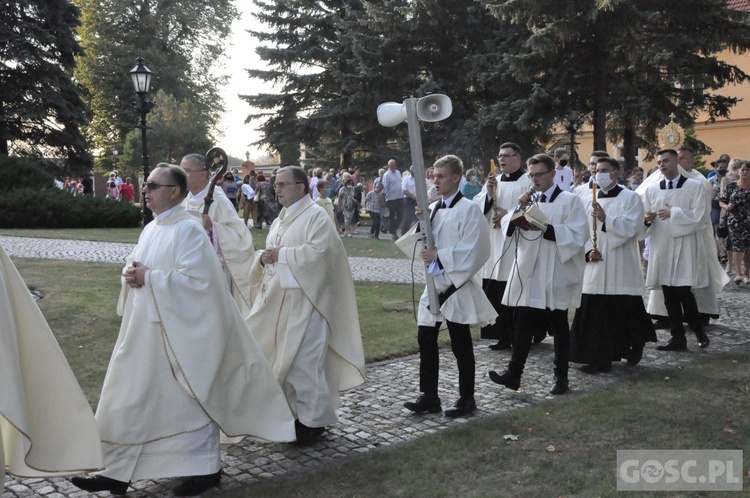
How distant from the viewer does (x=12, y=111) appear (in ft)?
92.1

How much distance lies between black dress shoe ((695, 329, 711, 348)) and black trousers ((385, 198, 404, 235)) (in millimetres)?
13913

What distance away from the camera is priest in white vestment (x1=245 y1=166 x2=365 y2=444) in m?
5.89

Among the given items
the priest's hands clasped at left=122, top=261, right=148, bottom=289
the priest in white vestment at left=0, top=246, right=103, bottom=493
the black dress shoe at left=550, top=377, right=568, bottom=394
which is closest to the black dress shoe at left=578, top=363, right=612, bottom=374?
the black dress shoe at left=550, top=377, right=568, bottom=394

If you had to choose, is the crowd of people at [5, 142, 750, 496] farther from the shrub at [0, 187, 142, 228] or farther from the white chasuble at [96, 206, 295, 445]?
the shrub at [0, 187, 142, 228]

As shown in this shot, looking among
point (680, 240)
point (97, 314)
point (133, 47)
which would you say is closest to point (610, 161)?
point (680, 240)

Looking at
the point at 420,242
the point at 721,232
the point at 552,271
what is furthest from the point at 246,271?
the point at 721,232

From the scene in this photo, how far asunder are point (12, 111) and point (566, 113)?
18562 mm

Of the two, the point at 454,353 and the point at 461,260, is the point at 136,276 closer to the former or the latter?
the point at 461,260

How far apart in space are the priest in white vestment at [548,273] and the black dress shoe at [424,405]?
2.19ft

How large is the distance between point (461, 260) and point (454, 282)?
18 centimetres

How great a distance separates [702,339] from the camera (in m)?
9.06

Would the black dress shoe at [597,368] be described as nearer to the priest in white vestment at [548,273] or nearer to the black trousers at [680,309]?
the priest in white vestment at [548,273]

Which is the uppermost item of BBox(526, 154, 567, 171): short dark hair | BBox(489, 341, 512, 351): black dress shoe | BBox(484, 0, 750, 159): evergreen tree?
BBox(484, 0, 750, 159): evergreen tree

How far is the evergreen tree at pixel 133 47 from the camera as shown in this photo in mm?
47938
